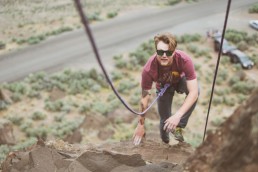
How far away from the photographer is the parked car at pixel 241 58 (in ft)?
73.6

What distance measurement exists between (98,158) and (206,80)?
1715 cm

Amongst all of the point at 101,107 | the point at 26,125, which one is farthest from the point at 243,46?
the point at 26,125

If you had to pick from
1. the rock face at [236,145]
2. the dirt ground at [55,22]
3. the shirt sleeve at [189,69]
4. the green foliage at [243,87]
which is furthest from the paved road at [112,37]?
the rock face at [236,145]

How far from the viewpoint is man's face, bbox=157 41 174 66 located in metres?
5.00

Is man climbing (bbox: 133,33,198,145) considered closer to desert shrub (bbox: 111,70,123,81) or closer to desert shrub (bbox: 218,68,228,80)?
desert shrub (bbox: 111,70,123,81)

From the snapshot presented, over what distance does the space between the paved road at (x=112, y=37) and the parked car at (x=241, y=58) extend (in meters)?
3.33

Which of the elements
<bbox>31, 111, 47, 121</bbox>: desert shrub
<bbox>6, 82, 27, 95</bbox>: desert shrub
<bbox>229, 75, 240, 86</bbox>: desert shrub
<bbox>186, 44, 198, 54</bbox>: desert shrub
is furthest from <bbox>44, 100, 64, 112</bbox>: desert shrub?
<bbox>186, 44, 198, 54</bbox>: desert shrub

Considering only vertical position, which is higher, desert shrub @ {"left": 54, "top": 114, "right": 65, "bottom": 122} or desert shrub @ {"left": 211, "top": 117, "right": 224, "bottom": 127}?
desert shrub @ {"left": 54, "top": 114, "right": 65, "bottom": 122}

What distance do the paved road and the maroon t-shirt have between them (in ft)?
60.6

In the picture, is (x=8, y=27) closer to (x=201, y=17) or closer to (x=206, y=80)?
(x=201, y=17)

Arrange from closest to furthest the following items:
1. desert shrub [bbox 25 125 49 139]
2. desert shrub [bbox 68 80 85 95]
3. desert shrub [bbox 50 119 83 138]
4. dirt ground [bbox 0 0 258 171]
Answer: desert shrub [bbox 50 119 83 138]
desert shrub [bbox 25 125 49 139]
dirt ground [bbox 0 0 258 171]
desert shrub [bbox 68 80 85 95]

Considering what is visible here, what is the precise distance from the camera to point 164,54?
5051 millimetres

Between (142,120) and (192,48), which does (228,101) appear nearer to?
(192,48)

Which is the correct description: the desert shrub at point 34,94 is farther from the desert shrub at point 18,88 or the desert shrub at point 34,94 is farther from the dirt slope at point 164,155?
the dirt slope at point 164,155
